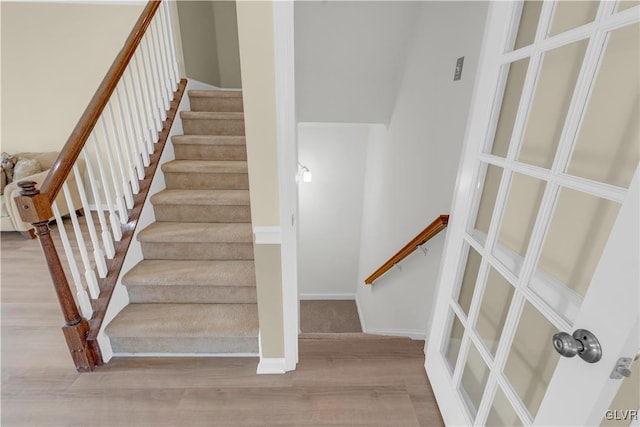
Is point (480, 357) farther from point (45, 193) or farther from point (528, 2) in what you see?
point (45, 193)

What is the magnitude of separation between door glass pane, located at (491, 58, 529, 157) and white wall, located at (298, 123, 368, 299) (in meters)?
3.10

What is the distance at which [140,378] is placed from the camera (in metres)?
1.46

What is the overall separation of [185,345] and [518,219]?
172 centimetres

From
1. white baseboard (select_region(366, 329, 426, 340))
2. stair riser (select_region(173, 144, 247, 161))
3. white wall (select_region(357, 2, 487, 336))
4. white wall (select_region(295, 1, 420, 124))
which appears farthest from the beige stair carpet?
white wall (select_region(295, 1, 420, 124))

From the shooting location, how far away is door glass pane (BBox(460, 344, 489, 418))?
3.45ft

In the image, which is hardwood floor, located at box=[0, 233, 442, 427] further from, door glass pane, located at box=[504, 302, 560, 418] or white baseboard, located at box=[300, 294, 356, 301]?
white baseboard, located at box=[300, 294, 356, 301]

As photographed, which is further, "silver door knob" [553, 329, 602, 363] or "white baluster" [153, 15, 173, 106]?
"white baluster" [153, 15, 173, 106]

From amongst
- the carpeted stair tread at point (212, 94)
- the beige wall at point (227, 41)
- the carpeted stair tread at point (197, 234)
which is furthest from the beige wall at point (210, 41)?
the carpeted stair tread at point (197, 234)

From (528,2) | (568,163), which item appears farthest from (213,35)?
(568,163)

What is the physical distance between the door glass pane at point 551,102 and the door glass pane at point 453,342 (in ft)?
2.47

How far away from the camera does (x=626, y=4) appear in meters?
0.59

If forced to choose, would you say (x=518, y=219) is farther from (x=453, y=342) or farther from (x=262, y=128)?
(x=262, y=128)

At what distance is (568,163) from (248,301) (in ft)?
5.50

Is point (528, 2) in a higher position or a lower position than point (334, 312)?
higher
